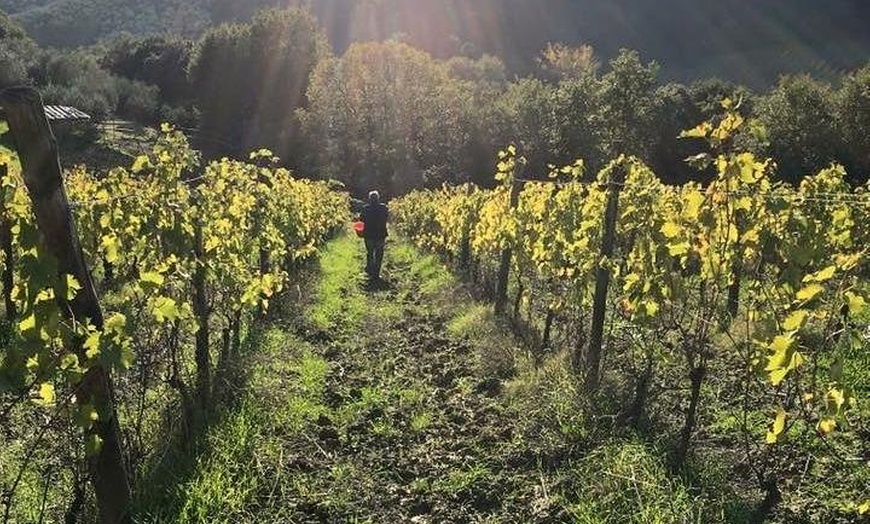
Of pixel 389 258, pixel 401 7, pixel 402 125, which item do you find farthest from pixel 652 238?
pixel 401 7

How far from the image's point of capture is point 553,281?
24.2 ft

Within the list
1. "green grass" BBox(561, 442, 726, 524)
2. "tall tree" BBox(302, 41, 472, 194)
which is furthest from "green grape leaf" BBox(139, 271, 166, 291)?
"tall tree" BBox(302, 41, 472, 194)

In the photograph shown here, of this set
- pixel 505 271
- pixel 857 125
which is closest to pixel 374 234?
pixel 505 271

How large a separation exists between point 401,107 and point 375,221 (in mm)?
29908

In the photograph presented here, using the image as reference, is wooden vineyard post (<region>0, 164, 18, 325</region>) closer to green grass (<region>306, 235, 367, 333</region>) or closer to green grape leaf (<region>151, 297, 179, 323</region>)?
green grass (<region>306, 235, 367, 333</region>)

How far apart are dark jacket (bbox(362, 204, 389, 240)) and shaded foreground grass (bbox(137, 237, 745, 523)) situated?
203 inches

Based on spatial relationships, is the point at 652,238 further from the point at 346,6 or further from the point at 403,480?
the point at 346,6

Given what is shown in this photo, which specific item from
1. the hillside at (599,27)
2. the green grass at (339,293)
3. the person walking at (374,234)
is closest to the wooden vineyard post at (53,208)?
the green grass at (339,293)

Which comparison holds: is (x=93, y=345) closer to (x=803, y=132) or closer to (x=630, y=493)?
(x=630, y=493)

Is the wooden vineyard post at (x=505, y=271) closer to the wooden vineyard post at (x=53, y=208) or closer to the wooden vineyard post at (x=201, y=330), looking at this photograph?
the wooden vineyard post at (x=201, y=330)

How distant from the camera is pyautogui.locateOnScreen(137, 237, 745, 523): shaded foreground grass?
160 inches

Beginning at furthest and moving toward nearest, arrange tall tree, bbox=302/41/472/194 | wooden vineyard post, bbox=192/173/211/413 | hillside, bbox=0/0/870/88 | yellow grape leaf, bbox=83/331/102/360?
1. hillside, bbox=0/0/870/88
2. tall tree, bbox=302/41/472/194
3. wooden vineyard post, bbox=192/173/211/413
4. yellow grape leaf, bbox=83/331/102/360

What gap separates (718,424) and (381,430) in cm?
255

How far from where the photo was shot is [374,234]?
1276 cm
